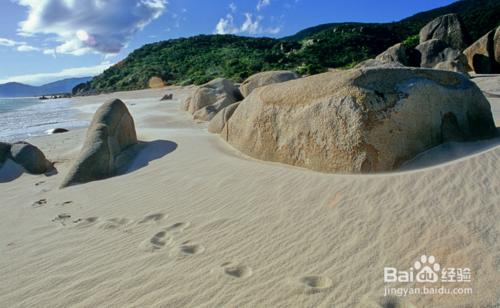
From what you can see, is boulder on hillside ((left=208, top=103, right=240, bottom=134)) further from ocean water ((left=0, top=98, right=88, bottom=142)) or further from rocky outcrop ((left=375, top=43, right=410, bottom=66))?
rocky outcrop ((left=375, top=43, right=410, bottom=66))

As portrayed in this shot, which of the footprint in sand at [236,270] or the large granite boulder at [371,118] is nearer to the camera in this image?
the footprint in sand at [236,270]

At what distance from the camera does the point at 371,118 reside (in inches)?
175

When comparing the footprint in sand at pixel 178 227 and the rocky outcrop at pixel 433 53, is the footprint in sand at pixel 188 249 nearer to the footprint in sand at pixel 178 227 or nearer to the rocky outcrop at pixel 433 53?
the footprint in sand at pixel 178 227

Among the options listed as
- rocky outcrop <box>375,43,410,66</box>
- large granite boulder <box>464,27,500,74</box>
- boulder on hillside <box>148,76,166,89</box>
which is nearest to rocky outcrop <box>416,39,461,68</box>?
rocky outcrop <box>375,43,410,66</box>

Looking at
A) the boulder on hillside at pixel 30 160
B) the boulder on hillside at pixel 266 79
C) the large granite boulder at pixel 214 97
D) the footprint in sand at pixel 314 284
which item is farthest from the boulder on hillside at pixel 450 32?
the footprint in sand at pixel 314 284

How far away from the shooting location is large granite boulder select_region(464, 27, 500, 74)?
1698 centimetres

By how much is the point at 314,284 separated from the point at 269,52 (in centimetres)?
5117

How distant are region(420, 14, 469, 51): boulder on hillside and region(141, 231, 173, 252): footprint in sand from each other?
21972 mm

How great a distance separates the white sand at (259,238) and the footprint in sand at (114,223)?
0.07 feet

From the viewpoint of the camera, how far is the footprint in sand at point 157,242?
10.7ft

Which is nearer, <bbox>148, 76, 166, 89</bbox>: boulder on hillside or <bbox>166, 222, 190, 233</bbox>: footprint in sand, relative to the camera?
<bbox>166, 222, 190, 233</bbox>: footprint in sand

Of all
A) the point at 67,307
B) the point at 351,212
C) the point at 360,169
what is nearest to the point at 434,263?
the point at 351,212

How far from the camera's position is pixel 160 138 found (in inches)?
324

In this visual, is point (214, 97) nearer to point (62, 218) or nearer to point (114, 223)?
point (62, 218)
